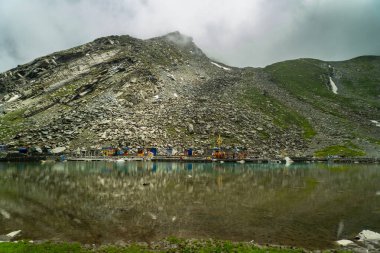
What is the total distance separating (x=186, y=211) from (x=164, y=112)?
103 m

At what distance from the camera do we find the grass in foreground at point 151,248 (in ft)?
70.0

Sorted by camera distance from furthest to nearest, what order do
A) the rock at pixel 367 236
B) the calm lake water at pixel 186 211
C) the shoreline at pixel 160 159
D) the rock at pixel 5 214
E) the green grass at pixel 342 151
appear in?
the green grass at pixel 342 151 → the shoreline at pixel 160 159 → the rock at pixel 5 214 → the calm lake water at pixel 186 211 → the rock at pixel 367 236

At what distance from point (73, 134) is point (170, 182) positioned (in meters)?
76.1

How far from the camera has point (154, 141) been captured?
114 metres

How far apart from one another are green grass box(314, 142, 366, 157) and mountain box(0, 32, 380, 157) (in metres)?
0.46

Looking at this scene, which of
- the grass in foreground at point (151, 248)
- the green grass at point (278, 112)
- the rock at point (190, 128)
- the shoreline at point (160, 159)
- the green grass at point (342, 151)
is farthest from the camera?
the green grass at point (278, 112)

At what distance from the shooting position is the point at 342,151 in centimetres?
12738

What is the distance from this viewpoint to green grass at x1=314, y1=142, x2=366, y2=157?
409ft

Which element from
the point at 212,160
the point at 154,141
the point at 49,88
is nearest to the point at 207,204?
the point at 212,160

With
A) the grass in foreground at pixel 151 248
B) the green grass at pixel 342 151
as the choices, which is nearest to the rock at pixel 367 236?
the grass in foreground at pixel 151 248

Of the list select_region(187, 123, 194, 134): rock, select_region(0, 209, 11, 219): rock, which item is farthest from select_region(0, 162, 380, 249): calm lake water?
select_region(187, 123, 194, 134): rock

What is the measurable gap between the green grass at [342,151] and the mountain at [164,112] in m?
0.46

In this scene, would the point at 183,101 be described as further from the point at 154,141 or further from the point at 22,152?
the point at 22,152

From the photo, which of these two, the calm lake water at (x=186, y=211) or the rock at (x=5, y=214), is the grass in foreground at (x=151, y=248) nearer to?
the calm lake water at (x=186, y=211)
